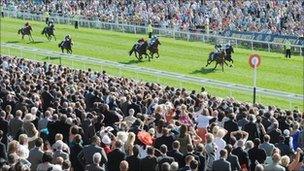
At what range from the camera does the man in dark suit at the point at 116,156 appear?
→ 465 inches

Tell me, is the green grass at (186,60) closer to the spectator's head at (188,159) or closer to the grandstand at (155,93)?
the grandstand at (155,93)

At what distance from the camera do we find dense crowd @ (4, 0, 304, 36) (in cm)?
3838

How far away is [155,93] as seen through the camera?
1969 cm

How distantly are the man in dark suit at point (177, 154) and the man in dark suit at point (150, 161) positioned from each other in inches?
18.9

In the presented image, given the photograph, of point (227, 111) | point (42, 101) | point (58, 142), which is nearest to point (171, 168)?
point (58, 142)

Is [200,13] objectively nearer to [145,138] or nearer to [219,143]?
[145,138]

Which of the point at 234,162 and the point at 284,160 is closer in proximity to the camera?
the point at 284,160

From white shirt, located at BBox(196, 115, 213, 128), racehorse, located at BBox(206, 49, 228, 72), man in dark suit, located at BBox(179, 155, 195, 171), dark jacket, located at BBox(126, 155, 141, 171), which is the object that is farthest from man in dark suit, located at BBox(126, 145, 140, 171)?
racehorse, located at BBox(206, 49, 228, 72)

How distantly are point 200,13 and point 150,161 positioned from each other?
32.2m

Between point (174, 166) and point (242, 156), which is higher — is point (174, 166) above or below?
above

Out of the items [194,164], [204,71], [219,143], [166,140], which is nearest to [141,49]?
[204,71]

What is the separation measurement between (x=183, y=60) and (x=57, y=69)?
845 centimetres

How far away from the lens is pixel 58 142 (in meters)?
12.3

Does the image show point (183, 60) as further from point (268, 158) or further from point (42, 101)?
point (268, 158)
